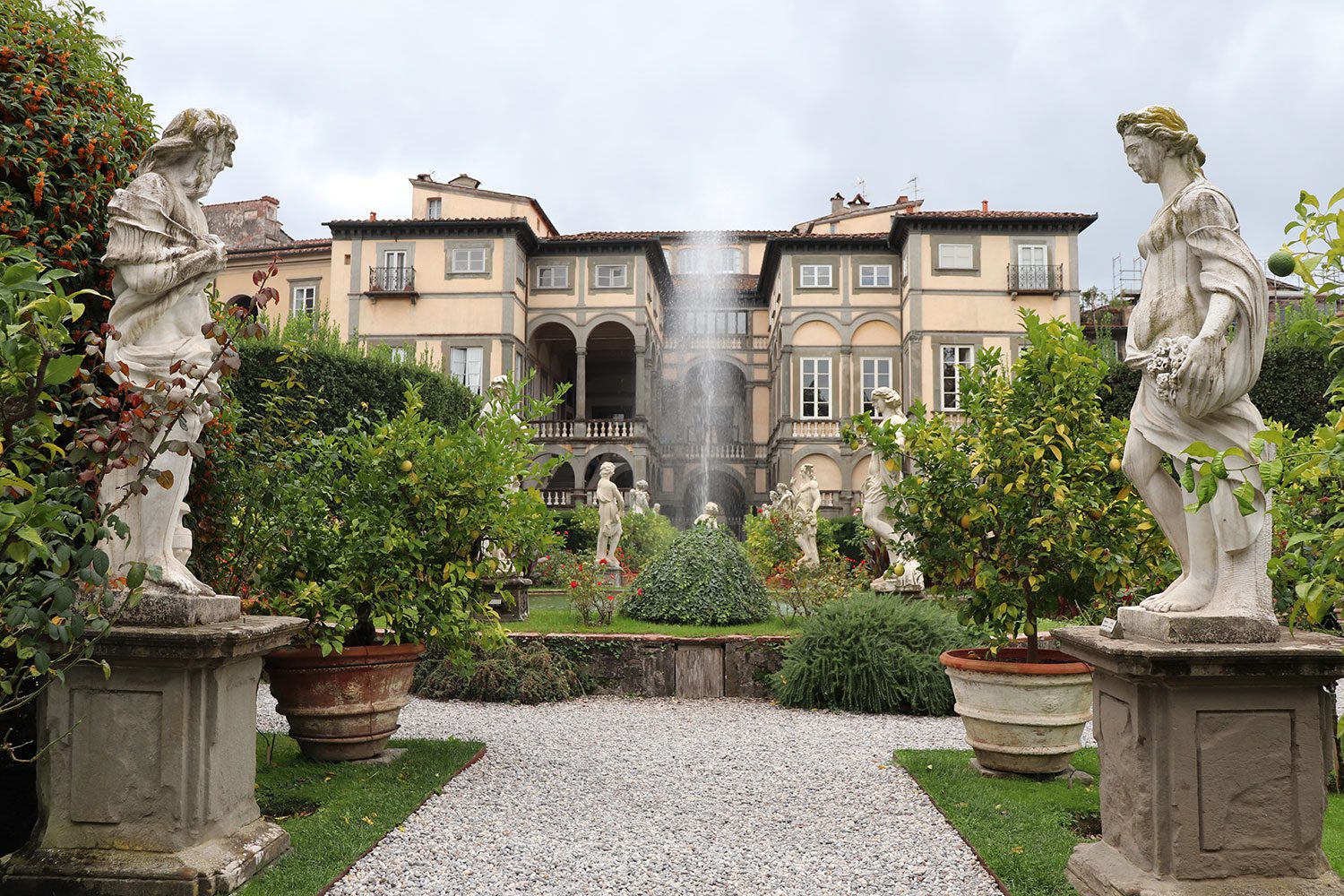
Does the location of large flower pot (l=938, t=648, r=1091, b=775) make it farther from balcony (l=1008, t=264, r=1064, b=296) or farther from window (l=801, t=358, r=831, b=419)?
window (l=801, t=358, r=831, b=419)

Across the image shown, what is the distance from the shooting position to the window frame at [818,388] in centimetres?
2936

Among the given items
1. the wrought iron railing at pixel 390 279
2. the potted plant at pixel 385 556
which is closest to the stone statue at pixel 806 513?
the potted plant at pixel 385 556

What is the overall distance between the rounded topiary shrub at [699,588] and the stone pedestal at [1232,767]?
6.58 metres

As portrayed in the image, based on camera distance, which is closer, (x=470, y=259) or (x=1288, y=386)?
(x=1288, y=386)

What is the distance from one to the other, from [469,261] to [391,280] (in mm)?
2418

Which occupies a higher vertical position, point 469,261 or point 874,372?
point 469,261

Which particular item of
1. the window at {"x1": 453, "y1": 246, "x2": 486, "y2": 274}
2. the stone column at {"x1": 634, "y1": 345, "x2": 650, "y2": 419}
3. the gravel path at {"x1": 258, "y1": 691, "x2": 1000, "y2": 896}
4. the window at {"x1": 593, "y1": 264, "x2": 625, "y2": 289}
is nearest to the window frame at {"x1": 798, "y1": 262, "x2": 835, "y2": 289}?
the stone column at {"x1": 634, "y1": 345, "x2": 650, "y2": 419}

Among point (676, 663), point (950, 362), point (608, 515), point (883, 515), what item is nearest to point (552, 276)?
point (950, 362)

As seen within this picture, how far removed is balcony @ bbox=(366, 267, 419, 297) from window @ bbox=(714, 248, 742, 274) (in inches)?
496

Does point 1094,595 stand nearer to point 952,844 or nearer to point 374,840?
point 952,844

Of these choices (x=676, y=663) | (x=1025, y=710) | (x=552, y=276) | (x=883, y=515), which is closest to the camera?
(x=1025, y=710)

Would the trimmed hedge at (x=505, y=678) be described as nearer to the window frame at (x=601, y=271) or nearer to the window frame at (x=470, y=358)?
the window frame at (x=470, y=358)

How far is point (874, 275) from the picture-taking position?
2911cm

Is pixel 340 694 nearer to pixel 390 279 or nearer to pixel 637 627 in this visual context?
pixel 637 627
